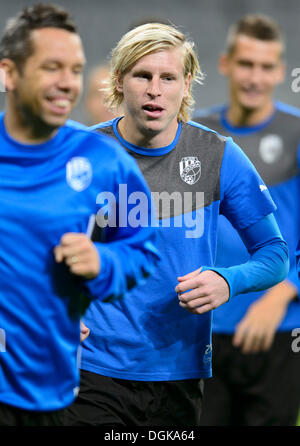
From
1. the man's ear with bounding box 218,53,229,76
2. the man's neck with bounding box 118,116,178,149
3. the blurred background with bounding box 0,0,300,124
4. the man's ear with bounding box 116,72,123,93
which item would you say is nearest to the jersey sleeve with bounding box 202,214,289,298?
the man's neck with bounding box 118,116,178,149

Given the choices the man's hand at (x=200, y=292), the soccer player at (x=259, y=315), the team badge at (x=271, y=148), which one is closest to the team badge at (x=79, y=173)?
the man's hand at (x=200, y=292)

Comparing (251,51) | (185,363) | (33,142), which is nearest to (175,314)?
(185,363)

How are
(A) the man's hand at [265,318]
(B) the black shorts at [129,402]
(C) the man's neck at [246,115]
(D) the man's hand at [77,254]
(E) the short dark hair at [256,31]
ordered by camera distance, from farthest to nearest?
(E) the short dark hair at [256,31] → (C) the man's neck at [246,115] → (A) the man's hand at [265,318] → (B) the black shorts at [129,402] → (D) the man's hand at [77,254]

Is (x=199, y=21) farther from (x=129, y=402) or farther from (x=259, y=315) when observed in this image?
(x=129, y=402)

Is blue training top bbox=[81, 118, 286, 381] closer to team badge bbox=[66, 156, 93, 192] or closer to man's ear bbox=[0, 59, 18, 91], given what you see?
team badge bbox=[66, 156, 93, 192]

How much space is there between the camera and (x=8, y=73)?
2383 mm

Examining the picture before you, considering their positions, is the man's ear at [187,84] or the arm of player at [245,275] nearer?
the arm of player at [245,275]

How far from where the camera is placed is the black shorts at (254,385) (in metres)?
4.69

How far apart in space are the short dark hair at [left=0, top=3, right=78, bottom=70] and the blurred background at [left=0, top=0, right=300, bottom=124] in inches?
391

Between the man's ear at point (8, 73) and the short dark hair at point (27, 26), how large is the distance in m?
0.01

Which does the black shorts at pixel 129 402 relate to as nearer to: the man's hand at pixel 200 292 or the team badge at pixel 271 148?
the man's hand at pixel 200 292

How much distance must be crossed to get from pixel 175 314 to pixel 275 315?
1538 mm

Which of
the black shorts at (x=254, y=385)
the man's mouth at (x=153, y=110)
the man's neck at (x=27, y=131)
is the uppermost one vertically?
the man's mouth at (x=153, y=110)

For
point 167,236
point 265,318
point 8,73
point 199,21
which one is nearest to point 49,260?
point 8,73
